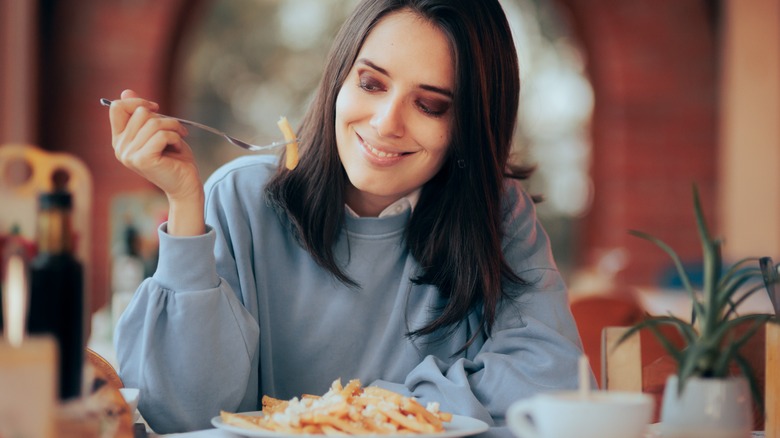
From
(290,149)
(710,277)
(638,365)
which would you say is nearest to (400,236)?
(290,149)

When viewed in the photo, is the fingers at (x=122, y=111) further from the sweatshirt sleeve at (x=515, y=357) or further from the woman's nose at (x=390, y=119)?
the sweatshirt sleeve at (x=515, y=357)

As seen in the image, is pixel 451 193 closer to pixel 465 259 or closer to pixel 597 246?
pixel 465 259

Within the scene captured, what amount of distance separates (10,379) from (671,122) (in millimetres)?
5218

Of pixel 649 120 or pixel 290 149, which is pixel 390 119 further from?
pixel 649 120

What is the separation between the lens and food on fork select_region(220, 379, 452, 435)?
102cm

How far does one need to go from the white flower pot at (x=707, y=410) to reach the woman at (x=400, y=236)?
0.38 m

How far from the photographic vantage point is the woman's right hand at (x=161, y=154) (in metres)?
1.15

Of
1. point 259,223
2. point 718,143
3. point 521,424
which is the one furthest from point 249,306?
point 718,143

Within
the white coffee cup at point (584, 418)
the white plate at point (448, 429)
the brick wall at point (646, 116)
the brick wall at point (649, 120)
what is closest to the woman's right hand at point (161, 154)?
the white plate at point (448, 429)

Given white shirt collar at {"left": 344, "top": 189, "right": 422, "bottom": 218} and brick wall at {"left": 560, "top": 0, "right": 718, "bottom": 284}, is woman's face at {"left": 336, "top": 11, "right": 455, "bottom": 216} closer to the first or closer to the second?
white shirt collar at {"left": 344, "top": 189, "right": 422, "bottom": 218}

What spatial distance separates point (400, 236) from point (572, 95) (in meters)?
4.20

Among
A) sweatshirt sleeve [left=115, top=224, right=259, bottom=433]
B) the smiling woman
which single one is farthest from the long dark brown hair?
the smiling woman

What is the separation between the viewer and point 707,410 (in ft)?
2.97

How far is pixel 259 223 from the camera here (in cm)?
146
